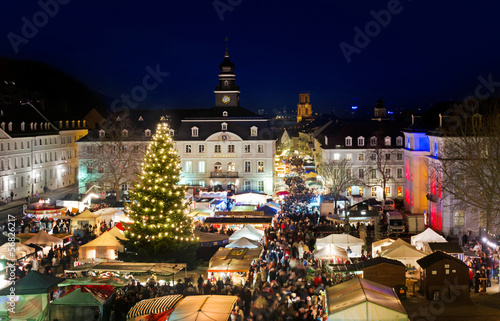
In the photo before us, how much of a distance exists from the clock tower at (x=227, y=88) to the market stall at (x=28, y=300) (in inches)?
1613

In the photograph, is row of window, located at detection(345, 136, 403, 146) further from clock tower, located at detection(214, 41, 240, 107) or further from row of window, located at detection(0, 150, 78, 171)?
row of window, located at detection(0, 150, 78, 171)

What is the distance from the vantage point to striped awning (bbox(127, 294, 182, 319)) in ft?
52.9

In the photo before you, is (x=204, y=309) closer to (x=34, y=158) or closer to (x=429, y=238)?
(x=429, y=238)

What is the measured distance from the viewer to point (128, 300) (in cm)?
1795

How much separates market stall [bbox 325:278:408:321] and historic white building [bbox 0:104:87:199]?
43027 millimetres

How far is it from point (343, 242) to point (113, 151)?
33.2 meters

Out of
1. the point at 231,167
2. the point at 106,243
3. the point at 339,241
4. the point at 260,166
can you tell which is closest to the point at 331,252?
the point at 339,241

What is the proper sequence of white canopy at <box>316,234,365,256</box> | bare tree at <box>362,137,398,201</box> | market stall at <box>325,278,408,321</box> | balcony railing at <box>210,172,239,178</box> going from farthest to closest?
balcony railing at <box>210,172,239,178</box> → bare tree at <box>362,137,398,201</box> → white canopy at <box>316,234,365,256</box> → market stall at <box>325,278,408,321</box>

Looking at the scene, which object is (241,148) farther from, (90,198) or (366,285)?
(366,285)

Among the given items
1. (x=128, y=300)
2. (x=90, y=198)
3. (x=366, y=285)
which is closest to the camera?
(x=366, y=285)

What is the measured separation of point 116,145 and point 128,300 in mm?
37145

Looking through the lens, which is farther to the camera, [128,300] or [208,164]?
[208,164]

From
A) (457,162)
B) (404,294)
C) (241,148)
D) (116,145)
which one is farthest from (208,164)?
(404,294)

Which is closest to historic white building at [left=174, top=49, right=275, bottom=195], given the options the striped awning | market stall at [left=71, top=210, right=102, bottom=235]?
market stall at [left=71, top=210, right=102, bottom=235]
